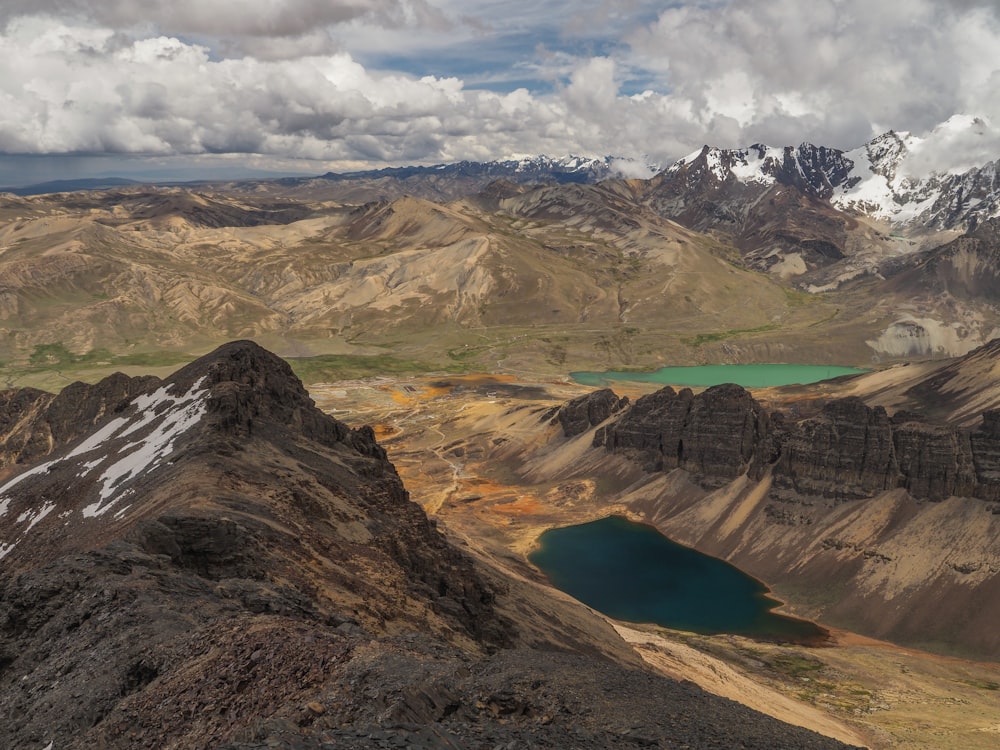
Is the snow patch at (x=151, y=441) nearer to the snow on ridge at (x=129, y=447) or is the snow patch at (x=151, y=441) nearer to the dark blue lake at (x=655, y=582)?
the snow on ridge at (x=129, y=447)

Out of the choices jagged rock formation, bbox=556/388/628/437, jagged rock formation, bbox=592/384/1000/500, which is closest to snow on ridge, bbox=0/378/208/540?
jagged rock formation, bbox=592/384/1000/500

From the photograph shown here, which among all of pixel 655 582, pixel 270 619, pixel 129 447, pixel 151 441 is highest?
pixel 270 619

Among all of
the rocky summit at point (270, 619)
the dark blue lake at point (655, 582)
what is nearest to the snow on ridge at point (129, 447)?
the rocky summit at point (270, 619)

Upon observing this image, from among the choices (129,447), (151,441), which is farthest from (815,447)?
(129,447)

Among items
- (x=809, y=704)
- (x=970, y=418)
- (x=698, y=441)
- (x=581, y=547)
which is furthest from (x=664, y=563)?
(x=970, y=418)

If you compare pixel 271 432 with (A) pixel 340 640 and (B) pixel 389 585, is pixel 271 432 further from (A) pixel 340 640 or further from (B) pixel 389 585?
(A) pixel 340 640

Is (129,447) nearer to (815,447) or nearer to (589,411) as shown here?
(815,447)

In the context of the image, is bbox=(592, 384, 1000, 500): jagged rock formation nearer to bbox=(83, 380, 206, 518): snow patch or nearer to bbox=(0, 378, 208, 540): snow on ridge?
bbox=(83, 380, 206, 518): snow patch
